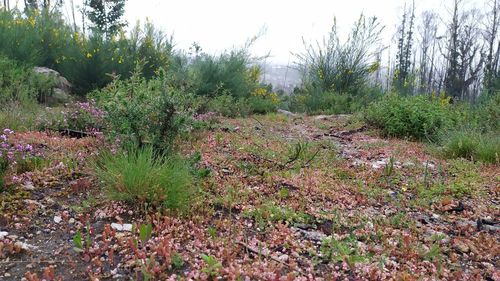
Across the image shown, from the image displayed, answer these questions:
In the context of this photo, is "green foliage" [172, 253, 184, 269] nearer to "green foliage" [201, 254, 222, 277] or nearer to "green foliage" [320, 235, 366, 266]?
"green foliage" [201, 254, 222, 277]

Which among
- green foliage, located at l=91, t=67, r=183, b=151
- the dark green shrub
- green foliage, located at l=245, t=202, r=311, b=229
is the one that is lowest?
green foliage, located at l=245, t=202, r=311, b=229

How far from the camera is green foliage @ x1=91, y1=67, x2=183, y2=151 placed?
11.8 ft

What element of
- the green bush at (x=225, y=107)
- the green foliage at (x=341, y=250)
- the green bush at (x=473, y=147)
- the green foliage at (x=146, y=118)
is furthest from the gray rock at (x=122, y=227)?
the green bush at (x=225, y=107)

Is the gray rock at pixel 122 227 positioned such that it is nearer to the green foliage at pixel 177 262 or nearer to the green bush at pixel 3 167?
the green foliage at pixel 177 262

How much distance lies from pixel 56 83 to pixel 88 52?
4.81 feet

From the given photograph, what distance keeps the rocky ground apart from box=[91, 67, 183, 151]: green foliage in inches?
19.5


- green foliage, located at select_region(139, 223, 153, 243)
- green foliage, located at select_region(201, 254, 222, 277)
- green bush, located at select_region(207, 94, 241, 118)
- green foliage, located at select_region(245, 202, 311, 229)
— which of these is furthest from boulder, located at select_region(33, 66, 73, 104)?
green foliage, located at select_region(201, 254, 222, 277)

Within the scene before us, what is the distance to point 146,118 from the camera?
366 centimetres

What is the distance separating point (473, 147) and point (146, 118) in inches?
188

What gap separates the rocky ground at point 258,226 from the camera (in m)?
2.25

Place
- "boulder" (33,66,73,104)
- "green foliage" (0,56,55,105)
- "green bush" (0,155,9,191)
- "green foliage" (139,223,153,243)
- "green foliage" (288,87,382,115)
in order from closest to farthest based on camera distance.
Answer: "green foliage" (139,223,153,243)
"green bush" (0,155,9,191)
"green foliage" (0,56,55,105)
"boulder" (33,66,73,104)
"green foliage" (288,87,382,115)

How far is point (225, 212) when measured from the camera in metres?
3.12

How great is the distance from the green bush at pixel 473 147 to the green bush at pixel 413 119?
1184 mm

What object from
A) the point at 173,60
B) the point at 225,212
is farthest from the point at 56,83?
the point at 225,212
